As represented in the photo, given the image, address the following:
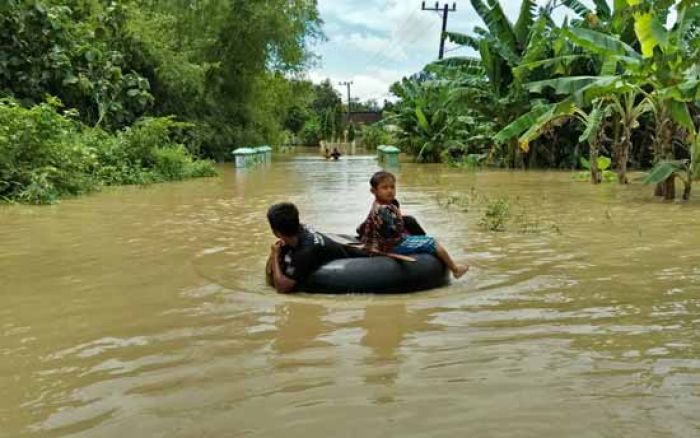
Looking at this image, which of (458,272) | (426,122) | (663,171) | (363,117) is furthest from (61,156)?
(363,117)

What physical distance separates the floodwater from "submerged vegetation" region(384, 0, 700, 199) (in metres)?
2.19

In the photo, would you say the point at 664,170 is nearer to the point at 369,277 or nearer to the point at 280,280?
the point at 369,277

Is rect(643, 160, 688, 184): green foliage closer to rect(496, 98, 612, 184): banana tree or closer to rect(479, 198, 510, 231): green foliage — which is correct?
Result: rect(496, 98, 612, 184): banana tree

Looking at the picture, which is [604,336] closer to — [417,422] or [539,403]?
[539,403]

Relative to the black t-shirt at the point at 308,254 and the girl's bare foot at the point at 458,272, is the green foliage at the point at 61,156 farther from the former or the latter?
the girl's bare foot at the point at 458,272

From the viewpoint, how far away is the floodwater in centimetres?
365

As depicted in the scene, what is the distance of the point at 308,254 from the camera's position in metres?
6.57

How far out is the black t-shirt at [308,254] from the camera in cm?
653

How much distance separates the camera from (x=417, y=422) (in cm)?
357

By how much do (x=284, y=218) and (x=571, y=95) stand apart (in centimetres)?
903

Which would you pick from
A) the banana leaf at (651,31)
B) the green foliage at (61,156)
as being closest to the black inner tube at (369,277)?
the banana leaf at (651,31)

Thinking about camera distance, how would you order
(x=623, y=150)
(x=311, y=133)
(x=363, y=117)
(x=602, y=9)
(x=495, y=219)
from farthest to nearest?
(x=363, y=117) → (x=311, y=133) → (x=602, y=9) → (x=623, y=150) → (x=495, y=219)

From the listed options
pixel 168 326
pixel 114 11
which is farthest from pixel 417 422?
pixel 114 11

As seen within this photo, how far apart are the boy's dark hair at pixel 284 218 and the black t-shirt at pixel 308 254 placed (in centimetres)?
17
